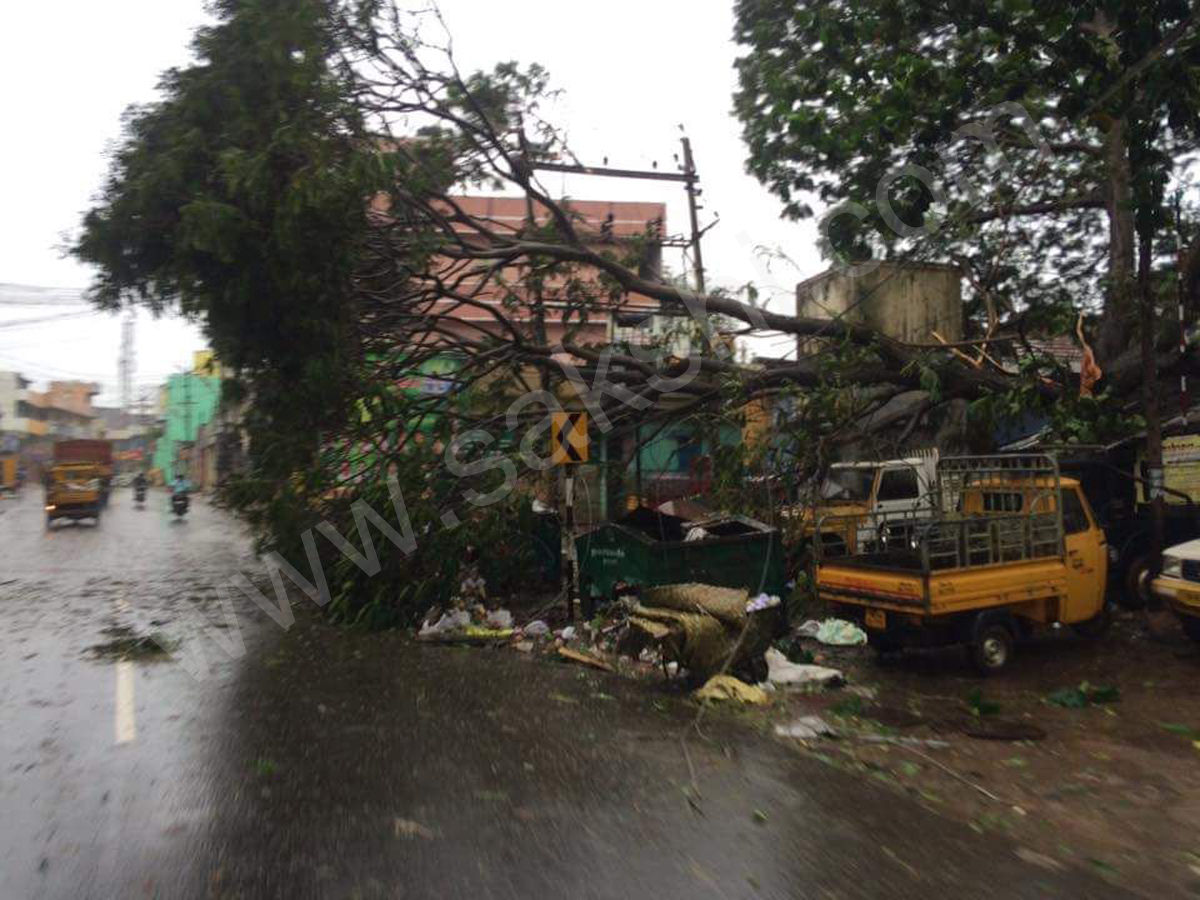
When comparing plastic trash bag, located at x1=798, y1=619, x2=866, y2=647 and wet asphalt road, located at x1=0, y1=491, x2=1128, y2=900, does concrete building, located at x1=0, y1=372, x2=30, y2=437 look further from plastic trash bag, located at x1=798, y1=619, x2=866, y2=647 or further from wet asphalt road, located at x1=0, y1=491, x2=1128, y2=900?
plastic trash bag, located at x1=798, y1=619, x2=866, y2=647

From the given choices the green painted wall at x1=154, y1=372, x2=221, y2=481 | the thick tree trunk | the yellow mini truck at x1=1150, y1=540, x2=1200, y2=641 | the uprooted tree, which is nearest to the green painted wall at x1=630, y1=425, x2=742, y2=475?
the uprooted tree

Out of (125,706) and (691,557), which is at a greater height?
(691,557)

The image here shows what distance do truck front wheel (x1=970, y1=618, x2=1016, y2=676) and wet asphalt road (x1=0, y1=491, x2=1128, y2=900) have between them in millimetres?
2927

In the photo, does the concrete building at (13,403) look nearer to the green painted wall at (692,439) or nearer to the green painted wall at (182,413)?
the green painted wall at (182,413)

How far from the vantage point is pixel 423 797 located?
559 centimetres

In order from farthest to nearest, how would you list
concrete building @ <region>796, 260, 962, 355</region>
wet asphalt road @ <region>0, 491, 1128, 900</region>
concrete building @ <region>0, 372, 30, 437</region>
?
concrete building @ <region>0, 372, 30, 437</region> < concrete building @ <region>796, 260, 962, 355</region> < wet asphalt road @ <region>0, 491, 1128, 900</region>

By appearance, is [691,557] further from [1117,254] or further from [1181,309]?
[1117,254]

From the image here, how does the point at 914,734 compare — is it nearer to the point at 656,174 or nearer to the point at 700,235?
the point at 700,235

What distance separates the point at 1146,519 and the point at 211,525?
2887cm

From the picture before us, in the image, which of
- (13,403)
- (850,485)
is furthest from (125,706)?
(13,403)

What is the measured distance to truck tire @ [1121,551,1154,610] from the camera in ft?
38.0

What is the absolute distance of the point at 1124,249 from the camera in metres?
13.5

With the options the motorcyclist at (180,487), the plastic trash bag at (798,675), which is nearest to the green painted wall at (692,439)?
the plastic trash bag at (798,675)

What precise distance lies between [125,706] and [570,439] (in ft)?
17.8
